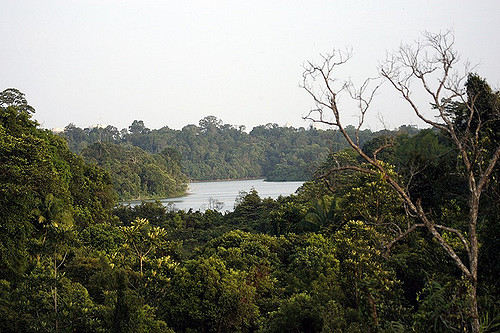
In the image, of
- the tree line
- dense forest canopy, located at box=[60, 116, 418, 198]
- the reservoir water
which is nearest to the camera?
the reservoir water

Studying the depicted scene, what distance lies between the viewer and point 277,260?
52.2 feet

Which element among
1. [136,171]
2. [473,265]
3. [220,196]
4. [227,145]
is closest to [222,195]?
[220,196]

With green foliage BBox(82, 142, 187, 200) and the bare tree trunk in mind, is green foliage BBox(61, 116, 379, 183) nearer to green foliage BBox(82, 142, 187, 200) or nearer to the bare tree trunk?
green foliage BBox(82, 142, 187, 200)

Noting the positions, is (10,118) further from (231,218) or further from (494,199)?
(494,199)

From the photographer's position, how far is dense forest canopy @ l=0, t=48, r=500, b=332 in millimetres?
7523

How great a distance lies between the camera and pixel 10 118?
1894cm

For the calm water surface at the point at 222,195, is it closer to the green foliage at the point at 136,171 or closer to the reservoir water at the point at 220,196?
the reservoir water at the point at 220,196

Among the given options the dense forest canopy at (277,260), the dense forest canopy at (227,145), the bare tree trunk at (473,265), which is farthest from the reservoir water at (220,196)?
the bare tree trunk at (473,265)

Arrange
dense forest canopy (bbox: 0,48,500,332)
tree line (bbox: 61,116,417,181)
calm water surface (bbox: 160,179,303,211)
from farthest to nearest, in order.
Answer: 1. tree line (bbox: 61,116,417,181)
2. calm water surface (bbox: 160,179,303,211)
3. dense forest canopy (bbox: 0,48,500,332)

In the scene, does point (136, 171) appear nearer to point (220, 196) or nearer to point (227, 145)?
point (220, 196)

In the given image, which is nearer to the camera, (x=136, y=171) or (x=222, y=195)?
(x=222, y=195)

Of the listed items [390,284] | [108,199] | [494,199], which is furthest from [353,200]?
[108,199]

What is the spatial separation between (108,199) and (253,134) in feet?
312

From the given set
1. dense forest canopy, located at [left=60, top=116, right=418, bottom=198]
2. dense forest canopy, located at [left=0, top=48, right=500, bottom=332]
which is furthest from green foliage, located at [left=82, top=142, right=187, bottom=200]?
dense forest canopy, located at [left=0, top=48, right=500, bottom=332]
